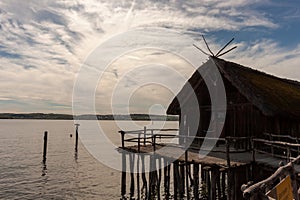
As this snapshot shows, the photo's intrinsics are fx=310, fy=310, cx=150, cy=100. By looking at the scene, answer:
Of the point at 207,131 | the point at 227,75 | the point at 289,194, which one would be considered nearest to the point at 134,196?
the point at 207,131

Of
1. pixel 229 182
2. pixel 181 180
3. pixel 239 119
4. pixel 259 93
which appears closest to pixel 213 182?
pixel 229 182

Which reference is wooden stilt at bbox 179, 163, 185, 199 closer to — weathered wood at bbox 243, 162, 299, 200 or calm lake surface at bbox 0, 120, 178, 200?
calm lake surface at bbox 0, 120, 178, 200

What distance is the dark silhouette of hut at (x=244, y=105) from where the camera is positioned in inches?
589

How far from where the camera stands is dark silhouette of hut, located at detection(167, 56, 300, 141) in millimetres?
14961

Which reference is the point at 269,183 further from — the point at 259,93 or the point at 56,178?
the point at 56,178

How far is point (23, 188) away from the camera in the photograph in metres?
22.0

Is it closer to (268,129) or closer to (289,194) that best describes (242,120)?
(268,129)

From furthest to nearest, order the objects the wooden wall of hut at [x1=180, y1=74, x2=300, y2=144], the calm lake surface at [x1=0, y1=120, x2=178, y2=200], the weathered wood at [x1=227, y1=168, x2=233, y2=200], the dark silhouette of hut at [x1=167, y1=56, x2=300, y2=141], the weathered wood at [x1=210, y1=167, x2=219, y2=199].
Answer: the calm lake surface at [x1=0, y1=120, x2=178, y2=200] < the wooden wall of hut at [x1=180, y1=74, x2=300, y2=144] < the dark silhouette of hut at [x1=167, y1=56, x2=300, y2=141] < the weathered wood at [x1=210, y1=167, x2=219, y2=199] < the weathered wood at [x1=227, y1=168, x2=233, y2=200]

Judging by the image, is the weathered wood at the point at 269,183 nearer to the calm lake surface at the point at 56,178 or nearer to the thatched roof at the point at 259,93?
the thatched roof at the point at 259,93

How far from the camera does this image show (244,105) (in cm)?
1691

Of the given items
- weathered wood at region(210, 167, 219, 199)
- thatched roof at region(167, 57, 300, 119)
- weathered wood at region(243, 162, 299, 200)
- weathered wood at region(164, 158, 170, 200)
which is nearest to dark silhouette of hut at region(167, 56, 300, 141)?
thatched roof at region(167, 57, 300, 119)

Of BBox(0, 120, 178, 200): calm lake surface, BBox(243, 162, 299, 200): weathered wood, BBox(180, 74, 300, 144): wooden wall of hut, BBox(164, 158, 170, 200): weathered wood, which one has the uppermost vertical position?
BBox(180, 74, 300, 144): wooden wall of hut

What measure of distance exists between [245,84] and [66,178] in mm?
17234

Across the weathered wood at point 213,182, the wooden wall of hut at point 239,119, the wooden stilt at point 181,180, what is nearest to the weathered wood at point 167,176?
the wooden stilt at point 181,180
